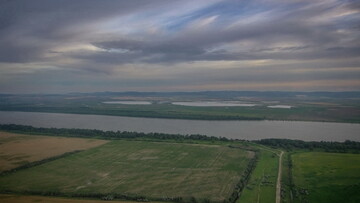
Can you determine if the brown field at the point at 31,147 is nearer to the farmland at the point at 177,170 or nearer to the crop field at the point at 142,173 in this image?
the farmland at the point at 177,170

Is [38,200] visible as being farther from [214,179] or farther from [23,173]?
[214,179]

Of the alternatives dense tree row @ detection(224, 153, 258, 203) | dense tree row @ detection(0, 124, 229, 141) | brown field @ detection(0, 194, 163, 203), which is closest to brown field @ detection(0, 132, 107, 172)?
dense tree row @ detection(0, 124, 229, 141)

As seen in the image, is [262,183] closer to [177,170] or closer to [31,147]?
[177,170]

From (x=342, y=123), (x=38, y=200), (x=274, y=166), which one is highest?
(x=342, y=123)

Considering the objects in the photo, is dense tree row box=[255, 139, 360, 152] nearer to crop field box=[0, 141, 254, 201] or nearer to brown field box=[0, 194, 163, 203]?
crop field box=[0, 141, 254, 201]

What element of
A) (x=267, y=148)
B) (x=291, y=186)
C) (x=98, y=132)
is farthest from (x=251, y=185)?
(x=98, y=132)

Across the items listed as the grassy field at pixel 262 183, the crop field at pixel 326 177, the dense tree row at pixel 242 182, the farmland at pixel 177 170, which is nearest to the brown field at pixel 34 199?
the farmland at pixel 177 170
